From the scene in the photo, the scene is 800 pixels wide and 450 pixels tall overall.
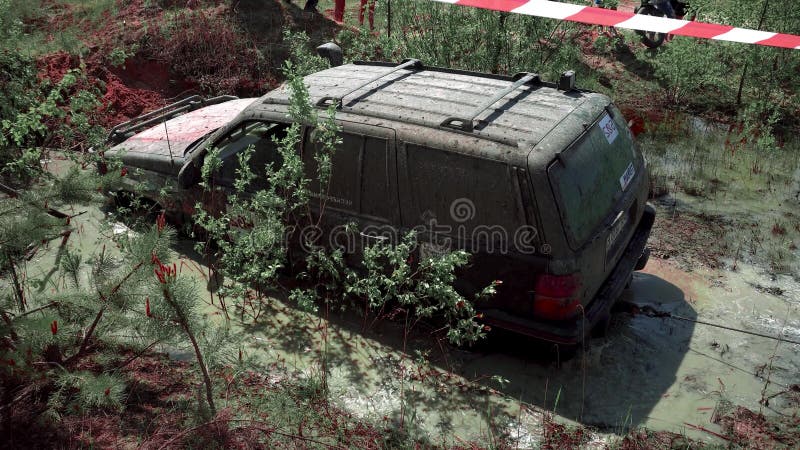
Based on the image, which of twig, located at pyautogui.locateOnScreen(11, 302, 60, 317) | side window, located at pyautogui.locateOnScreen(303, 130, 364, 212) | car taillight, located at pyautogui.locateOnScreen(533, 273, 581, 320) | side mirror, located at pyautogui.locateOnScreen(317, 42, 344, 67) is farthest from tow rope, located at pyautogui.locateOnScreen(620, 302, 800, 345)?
twig, located at pyautogui.locateOnScreen(11, 302, 60, 317)

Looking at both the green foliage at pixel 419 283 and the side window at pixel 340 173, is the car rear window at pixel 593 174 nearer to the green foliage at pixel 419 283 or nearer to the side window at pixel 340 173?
the green foliage at pixel 419 283

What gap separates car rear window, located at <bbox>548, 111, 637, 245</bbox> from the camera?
4.00 metres

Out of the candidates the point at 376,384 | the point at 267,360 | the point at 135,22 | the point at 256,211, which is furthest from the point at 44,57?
the point at 376,384

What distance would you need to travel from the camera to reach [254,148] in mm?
5051

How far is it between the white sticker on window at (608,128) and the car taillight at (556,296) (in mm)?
1165

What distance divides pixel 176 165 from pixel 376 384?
2.65 meters

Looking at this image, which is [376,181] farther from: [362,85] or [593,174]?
[593,174]

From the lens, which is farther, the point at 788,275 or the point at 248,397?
the point at 788,275

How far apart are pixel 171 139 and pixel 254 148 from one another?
1.32 m

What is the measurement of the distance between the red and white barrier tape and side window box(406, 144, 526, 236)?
12.1ft

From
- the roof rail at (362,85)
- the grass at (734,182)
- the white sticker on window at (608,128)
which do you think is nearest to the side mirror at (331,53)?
the roof rail at (362,85)

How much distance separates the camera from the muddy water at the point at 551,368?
4.17m

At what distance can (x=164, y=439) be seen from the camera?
12.4 ft

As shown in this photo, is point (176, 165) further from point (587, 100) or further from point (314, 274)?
point (587, 100)
